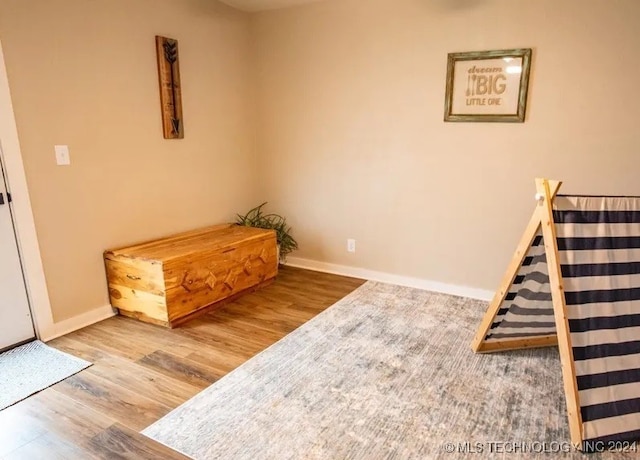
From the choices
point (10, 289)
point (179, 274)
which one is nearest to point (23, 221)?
point (10, 289)

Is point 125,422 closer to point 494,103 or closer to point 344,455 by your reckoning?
point 344,455

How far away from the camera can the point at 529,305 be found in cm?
216

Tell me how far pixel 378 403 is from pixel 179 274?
1518 millimetres

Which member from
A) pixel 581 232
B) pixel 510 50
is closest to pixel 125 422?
pixel 581 232

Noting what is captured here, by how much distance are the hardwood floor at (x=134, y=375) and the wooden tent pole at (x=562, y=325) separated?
159 cm

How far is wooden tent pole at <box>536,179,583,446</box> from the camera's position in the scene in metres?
→ 1.65

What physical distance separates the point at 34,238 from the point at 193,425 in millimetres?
1580

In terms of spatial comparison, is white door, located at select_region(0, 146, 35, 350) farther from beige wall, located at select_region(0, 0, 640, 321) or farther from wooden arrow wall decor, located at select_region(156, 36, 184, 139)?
wooden arrow wall decor, located at select_region(156, 36, 184, 139)

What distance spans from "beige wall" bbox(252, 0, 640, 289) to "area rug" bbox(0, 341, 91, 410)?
225cm

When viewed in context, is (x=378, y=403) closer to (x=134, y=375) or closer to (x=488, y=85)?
(x=134, y=375)

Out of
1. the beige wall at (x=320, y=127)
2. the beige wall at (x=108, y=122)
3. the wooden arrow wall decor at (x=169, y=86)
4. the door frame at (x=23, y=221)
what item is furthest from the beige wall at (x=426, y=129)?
the door frame at (x=23, y=221)

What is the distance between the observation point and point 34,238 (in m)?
2.48

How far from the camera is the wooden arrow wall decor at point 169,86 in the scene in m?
3.06

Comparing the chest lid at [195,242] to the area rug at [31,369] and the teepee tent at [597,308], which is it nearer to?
the area rug at [31,369]
